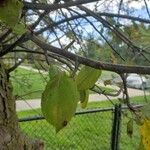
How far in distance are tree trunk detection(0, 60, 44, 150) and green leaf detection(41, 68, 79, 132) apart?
60cm

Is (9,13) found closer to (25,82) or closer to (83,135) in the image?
(25,82)

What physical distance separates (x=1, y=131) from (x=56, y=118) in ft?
2.04

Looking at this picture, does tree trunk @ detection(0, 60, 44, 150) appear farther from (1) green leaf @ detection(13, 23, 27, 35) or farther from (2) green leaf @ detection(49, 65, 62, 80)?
(1) green leaf @ detection(13, 23, 27, 35)

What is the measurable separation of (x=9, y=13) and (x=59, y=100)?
154mm

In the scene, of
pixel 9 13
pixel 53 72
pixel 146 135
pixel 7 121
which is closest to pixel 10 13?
pixel 9 13

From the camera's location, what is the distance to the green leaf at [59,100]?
29.1 inches

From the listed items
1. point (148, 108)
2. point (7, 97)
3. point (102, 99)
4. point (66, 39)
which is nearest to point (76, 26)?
point (66, 39)

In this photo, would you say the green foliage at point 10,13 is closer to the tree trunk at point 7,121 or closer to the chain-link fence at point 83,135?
the tree trunk at point 7,121

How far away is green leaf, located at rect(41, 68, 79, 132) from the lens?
739 mm

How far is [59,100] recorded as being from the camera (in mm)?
738

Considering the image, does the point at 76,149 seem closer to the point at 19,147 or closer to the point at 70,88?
the point at 19,147

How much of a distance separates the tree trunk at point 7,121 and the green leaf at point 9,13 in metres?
0.68

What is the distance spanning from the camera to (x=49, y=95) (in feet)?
2.46

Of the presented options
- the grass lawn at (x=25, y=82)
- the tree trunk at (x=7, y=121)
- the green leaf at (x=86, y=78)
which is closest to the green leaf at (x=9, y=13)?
the green leaf at (x=86, y=78)
